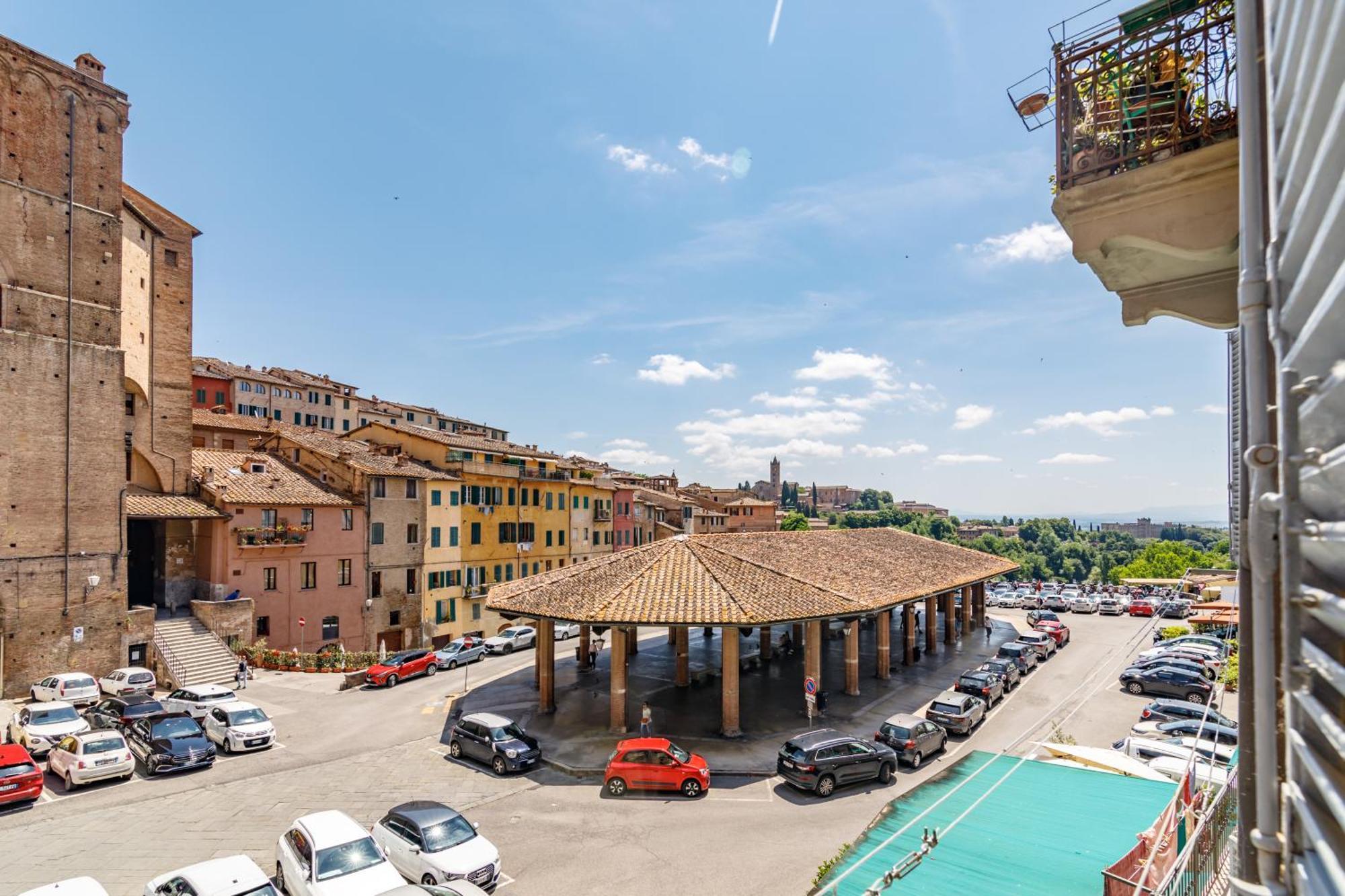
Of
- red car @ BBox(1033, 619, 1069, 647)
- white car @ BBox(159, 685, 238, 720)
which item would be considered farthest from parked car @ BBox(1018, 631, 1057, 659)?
white car @ BBox(159, 685, 238, 720)

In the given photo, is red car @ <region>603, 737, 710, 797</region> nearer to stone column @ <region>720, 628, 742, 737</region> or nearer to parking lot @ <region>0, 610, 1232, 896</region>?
parking lot @ <region>0, 610, 1232, 896</region>

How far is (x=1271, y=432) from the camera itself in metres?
3.10

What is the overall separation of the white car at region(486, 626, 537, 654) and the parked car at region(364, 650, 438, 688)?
4.51 metres

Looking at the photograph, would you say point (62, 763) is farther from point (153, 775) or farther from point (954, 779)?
point (954, 779)

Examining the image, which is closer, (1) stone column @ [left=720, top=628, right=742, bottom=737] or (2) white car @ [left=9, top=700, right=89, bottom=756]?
(2) white car @ [left=9, top=700, right=89, bottom=756]

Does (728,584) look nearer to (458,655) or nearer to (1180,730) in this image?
(1180,730)

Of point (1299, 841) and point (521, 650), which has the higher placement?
point (1299, 841)

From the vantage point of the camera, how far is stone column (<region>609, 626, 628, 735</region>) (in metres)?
24.2

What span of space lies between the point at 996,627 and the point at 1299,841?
170ft

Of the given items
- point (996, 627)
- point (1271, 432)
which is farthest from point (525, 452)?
point (1271, 432)

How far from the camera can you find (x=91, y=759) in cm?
2056

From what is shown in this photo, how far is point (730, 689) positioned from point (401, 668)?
18.6 m

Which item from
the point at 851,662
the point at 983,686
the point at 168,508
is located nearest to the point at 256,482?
the point at 168,508

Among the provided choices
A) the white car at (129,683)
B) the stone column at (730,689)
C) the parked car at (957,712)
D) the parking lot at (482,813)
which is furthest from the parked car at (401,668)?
the parked car at (957,712)
